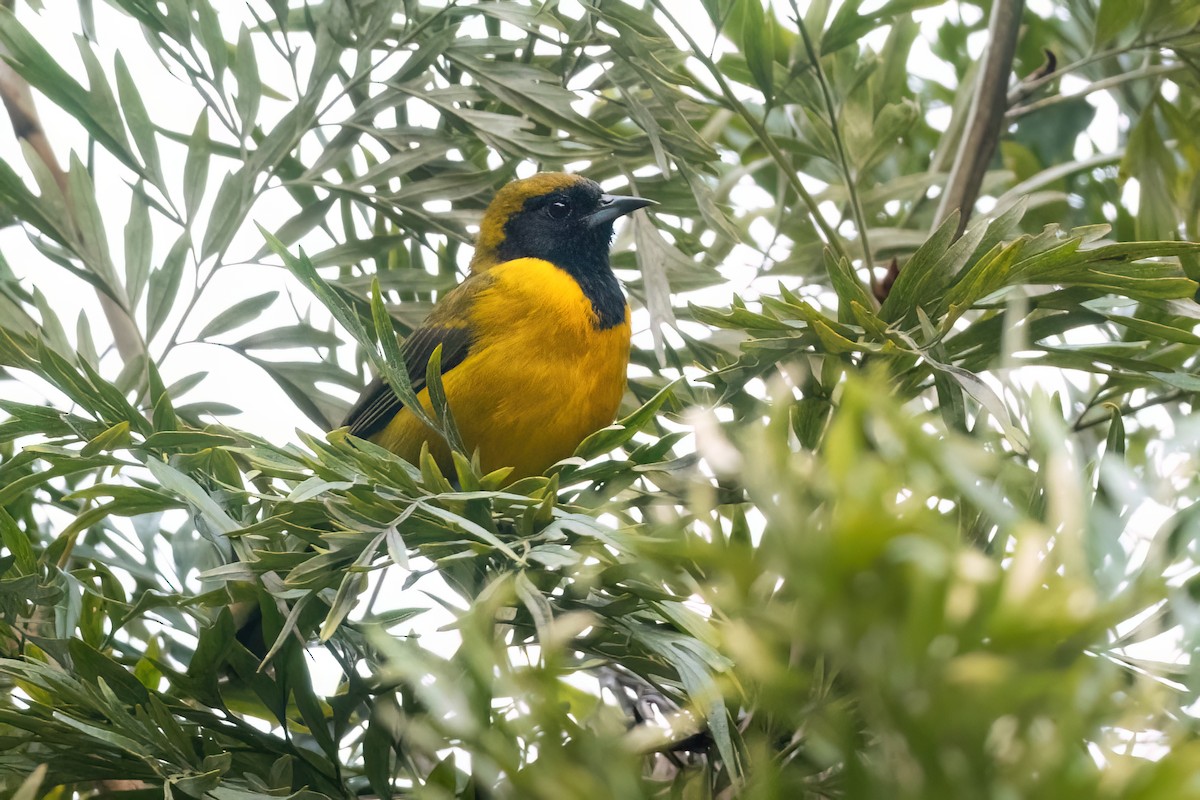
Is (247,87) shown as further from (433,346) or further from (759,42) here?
(759,42)

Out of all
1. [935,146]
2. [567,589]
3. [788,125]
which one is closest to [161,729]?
[567,589]

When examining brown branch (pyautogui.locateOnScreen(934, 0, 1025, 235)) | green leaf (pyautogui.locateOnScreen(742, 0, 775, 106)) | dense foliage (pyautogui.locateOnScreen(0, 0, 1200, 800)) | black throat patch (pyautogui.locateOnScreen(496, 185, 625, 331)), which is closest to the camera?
dense foliage (pyautogui.locateOnScreen(0, 0, 1200, 800))

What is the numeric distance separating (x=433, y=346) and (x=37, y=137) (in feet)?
2.62

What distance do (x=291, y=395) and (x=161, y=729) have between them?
767 millimetres

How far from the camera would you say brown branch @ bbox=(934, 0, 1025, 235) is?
1.91 meters

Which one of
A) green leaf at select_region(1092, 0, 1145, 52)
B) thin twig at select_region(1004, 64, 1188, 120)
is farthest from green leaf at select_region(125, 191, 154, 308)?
green leaf at select_region(1092, 0, 1145, 52)

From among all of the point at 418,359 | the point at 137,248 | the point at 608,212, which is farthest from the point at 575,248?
the point at 137,248

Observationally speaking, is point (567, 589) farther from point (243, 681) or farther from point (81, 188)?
point (81, 188)

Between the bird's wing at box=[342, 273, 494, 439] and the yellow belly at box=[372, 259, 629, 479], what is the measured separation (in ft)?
0.06

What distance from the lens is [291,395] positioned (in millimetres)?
1950

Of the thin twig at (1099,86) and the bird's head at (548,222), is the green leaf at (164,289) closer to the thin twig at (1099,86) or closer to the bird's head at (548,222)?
the bird's head at (548,222)

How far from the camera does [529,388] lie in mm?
2209

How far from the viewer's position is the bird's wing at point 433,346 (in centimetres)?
218

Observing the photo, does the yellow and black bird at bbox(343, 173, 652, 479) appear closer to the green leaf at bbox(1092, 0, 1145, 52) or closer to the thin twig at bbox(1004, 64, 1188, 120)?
the thin twig at bbox(1004, 64, 1188, 120)
